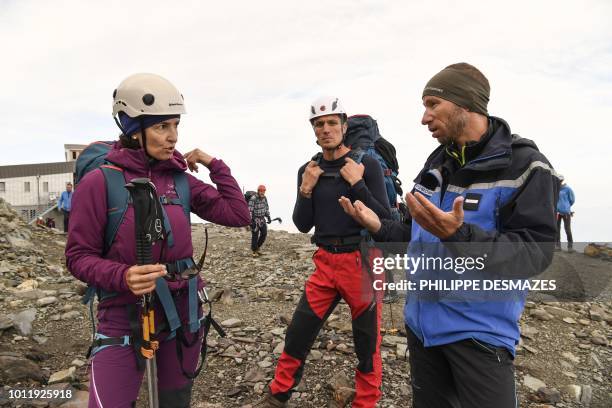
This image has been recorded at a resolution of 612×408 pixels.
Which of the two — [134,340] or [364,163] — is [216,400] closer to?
[134,340]

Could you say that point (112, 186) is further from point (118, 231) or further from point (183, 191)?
point (183, 191)

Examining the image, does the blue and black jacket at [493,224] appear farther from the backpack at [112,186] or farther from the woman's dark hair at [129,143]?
the woman's dark hair at [129,143]

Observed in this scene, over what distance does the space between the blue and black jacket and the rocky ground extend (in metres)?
1.64

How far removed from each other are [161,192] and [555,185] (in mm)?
2632

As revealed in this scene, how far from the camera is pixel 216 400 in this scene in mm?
5125

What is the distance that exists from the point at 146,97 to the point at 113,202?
30.9 inches

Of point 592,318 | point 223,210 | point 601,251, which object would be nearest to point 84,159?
point 223,210

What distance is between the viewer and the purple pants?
2674 mm

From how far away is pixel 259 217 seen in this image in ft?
48.0

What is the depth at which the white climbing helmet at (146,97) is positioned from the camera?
2.93 metres

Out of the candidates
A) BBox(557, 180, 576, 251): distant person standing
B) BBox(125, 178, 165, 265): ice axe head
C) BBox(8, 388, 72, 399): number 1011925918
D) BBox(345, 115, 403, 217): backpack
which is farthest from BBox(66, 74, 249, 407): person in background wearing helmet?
BBox(557, 180, 576, 251): distant person standing

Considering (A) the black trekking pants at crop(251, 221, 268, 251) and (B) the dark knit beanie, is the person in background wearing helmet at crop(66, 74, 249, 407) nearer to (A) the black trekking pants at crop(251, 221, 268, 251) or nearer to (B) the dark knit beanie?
(B) the dark knit beanie

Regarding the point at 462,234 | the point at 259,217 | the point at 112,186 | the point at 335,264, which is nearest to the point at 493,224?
the point at 462,234

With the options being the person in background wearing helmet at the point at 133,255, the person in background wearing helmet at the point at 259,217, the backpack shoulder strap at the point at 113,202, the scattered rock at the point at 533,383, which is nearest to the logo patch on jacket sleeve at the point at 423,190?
the person in background wearing helmet at the point at 133,255
